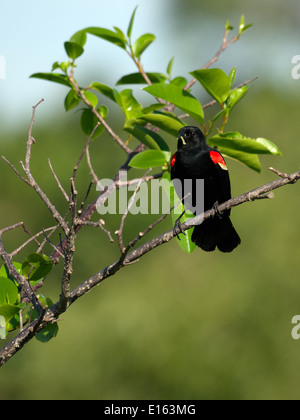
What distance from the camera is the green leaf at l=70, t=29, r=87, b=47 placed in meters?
2.33

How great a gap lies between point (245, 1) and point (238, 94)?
25726 mm

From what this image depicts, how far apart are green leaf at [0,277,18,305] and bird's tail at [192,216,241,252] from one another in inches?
53.8

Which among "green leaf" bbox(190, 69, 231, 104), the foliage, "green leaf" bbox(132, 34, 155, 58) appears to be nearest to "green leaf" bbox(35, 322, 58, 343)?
the foliage

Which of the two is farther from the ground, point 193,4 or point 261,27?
point 193,4

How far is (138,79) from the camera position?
241cm

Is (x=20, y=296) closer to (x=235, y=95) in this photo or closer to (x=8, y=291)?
(x=8, y=291)

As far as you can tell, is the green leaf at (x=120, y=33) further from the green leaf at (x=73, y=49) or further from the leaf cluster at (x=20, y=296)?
the leaf cluster at (x=20, y=296)

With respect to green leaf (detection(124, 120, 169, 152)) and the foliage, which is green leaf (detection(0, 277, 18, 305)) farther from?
green leaf (detection(124, 120, 169, 152))

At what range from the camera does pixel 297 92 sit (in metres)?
12.6

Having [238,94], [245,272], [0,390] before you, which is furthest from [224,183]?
[0,390]

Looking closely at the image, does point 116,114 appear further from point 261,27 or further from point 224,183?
point 261,27

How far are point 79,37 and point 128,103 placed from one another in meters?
0.34

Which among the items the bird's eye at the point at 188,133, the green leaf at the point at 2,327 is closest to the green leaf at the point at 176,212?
the green leaf at the point at 2,327
